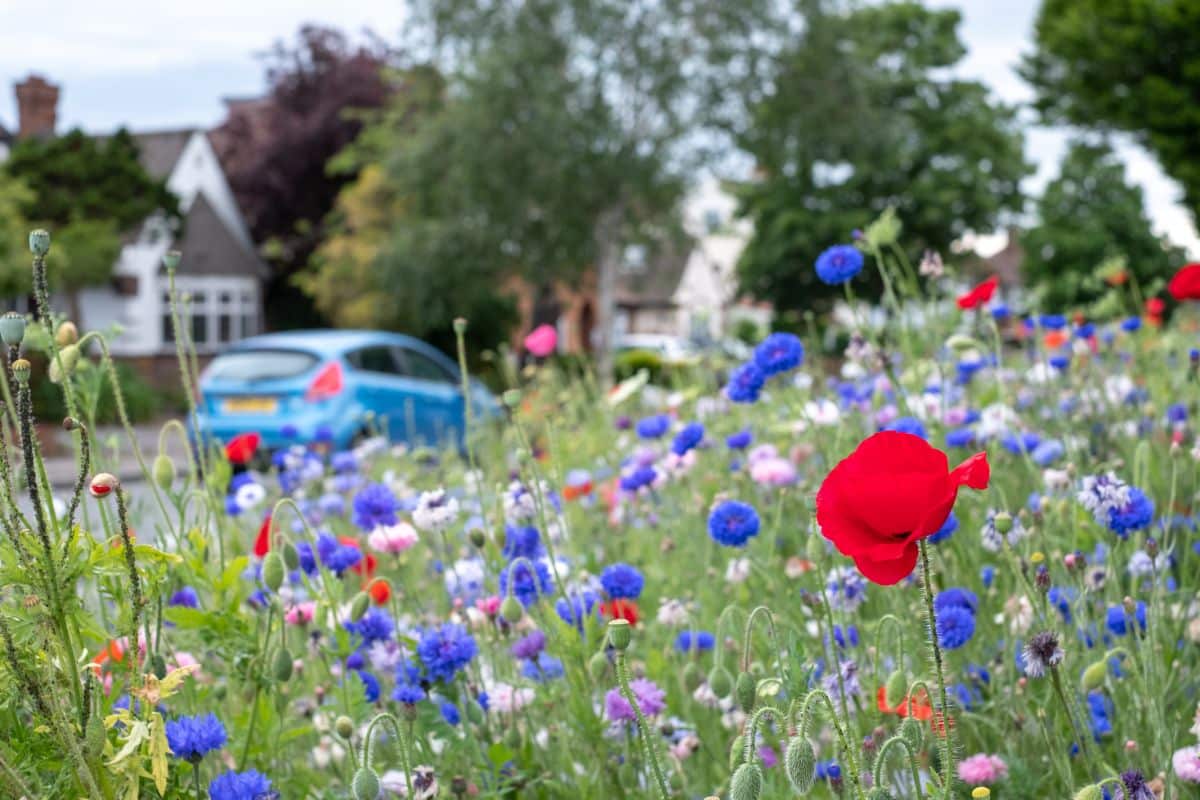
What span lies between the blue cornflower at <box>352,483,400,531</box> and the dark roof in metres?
25.2

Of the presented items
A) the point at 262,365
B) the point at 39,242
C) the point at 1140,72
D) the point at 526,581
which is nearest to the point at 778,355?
the point at 526,581

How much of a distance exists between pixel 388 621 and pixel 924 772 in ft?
3.05

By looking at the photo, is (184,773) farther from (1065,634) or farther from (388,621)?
(1065,634)

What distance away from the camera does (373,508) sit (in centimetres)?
252

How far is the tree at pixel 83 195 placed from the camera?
21.2 meters

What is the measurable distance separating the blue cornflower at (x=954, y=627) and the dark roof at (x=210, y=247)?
85.9 ft

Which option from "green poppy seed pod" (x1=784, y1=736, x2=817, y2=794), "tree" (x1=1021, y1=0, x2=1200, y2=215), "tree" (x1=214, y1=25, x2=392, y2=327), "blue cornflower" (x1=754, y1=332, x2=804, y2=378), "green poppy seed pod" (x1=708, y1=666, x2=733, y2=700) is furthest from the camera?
"tree" (x1=214, y1=25, x2=392, y2=327)

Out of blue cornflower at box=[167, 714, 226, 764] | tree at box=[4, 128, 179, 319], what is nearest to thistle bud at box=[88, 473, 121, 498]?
blue cornflower at box=[167, 714, 226, 764]

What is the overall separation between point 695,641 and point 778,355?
0.66 meters

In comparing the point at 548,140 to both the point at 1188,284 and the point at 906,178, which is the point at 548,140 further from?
the point at 1188,284

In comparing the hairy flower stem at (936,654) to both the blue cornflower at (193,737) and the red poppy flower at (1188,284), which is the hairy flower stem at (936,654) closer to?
the blue cornflower at (193,737)

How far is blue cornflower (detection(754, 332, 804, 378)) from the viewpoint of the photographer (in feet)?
8.81

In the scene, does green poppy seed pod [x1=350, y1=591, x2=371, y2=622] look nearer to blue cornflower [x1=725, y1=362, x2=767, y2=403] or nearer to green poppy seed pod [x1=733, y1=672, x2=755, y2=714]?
green poppy seed pod [x1=733, y1=672, x2=755, y2=714]

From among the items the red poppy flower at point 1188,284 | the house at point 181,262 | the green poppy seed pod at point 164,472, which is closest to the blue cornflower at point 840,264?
the red poppy flower at point 1188,284
